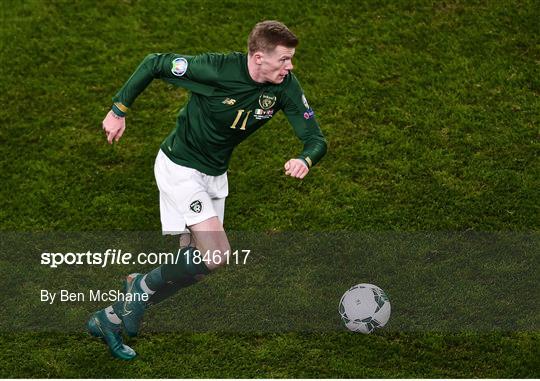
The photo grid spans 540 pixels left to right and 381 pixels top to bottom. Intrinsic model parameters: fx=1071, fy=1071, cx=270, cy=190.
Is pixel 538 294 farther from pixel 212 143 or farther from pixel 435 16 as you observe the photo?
pixel 435 16

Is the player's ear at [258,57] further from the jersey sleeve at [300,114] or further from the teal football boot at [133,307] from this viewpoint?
the teal football boot at [133,307]

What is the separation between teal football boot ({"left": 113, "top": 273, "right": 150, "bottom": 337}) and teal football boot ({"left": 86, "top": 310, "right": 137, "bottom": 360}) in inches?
3.3

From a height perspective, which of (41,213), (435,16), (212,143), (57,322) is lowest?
(57,322)

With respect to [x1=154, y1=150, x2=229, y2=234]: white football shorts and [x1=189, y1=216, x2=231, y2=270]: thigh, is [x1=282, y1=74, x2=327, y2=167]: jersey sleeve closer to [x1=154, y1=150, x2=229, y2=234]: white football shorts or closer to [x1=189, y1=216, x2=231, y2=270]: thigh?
[x1=154, y1=150, x2=229, y2=234]: white football shorts

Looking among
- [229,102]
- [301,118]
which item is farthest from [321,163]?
[229,102]

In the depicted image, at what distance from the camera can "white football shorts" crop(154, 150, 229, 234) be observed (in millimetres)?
8258

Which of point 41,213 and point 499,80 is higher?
point 499,80

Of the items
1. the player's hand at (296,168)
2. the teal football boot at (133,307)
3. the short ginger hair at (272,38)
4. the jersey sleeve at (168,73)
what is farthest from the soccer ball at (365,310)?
the short ginger hair at (272,38)

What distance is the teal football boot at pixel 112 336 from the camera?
8469 millimetres

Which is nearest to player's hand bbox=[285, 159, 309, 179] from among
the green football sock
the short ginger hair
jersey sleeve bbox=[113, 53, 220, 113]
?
the short ginger hair

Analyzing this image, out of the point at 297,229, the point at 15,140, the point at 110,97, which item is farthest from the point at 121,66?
the point at 297,229

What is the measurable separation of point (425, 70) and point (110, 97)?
139 inches

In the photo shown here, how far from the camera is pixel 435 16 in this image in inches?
504

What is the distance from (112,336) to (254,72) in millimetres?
2375
